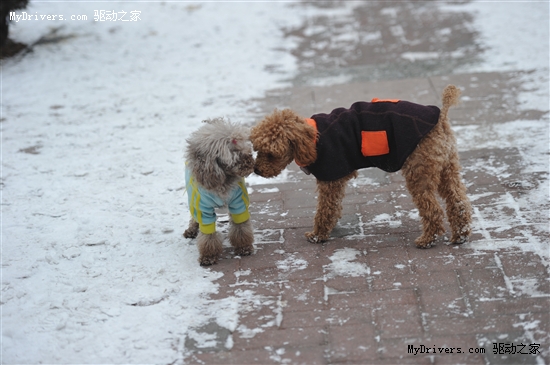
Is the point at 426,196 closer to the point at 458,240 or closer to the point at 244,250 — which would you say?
the point at 458,240

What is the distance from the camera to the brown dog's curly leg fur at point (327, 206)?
4.18m

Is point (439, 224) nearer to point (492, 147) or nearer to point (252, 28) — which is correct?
point (492, 147)

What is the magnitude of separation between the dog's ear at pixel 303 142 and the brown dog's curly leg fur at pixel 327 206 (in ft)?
1.21

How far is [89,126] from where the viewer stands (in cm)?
672

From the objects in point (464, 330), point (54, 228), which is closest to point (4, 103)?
point (54, 228)

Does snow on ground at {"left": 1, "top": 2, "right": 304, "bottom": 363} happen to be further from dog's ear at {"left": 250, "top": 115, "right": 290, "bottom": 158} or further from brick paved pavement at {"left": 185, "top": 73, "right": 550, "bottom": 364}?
dog's ear at {"left": 250, "top": 115, "right": 290, "bottom": 158}

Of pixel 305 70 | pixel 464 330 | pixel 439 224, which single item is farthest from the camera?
pixel 305 70

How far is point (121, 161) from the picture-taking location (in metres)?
5.86

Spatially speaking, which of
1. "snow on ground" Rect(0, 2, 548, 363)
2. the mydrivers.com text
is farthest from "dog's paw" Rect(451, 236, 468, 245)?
the mydrivers.com text

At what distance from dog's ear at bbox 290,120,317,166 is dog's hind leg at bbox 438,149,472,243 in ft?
3.14

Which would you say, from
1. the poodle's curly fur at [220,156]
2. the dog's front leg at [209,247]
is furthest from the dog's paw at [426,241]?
the dog's front leg at [209,247]

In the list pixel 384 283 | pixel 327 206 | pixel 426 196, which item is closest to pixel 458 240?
pixel 426 196

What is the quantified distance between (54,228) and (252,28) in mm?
5862

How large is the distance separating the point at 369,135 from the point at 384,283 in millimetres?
1002
